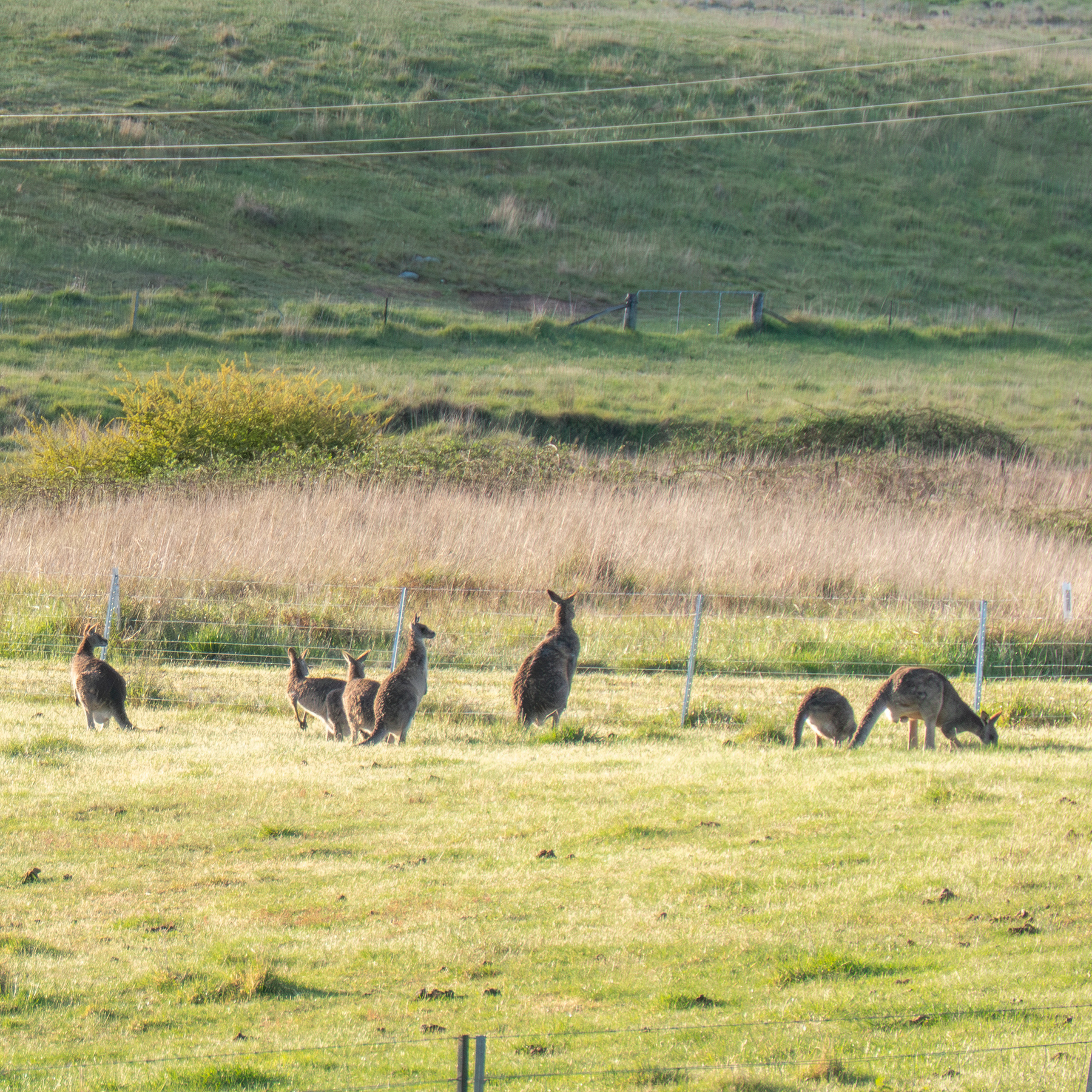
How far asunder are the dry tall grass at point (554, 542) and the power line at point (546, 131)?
24.2m

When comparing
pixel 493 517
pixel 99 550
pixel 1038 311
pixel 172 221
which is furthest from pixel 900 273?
pixel 99 550

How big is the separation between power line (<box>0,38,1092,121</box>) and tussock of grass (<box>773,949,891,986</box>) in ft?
161

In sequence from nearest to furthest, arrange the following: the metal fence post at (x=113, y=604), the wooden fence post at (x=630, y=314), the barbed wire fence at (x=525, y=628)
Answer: the barbed wire fence at (x=525, y=628)
the metal fence post at (x=113, y=604)
the wooden fence post at (x=630, y=314)

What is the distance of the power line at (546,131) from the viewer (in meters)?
48.5

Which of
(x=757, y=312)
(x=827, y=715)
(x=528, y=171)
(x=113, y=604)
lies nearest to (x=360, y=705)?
(x=827, y=715)

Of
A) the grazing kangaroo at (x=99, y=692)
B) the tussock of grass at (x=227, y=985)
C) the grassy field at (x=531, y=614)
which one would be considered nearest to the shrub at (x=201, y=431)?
the grassy field at (x=531, y=614)

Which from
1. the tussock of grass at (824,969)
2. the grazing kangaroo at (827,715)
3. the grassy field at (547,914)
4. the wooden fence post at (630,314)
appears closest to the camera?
the grassy field at (547,914)

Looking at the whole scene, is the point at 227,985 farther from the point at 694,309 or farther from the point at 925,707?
the point at 694,309

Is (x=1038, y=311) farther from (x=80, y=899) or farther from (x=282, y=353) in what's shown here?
(x=80, y=899)

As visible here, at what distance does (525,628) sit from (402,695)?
18.3 ft

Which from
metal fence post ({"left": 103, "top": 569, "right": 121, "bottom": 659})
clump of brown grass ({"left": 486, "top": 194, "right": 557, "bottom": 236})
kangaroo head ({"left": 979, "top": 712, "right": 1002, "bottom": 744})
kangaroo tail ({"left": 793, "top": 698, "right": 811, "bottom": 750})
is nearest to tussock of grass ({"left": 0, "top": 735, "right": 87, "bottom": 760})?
metal fence post ({"left": 103, "top": 569, "right": 121, "bottom": 659})

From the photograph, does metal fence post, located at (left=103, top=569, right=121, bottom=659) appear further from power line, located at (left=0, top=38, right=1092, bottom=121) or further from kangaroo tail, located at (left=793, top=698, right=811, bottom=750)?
power line, located at (left=0, top=38, right=1092, bottom=121)

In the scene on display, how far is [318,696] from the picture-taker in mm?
13453

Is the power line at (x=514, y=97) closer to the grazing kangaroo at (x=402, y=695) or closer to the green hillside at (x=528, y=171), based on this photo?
the green hillside at (x=528, y=171)
